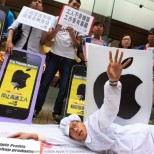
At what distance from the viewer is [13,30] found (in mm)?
2533

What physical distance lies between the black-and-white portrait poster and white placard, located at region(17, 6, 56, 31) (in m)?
0.62

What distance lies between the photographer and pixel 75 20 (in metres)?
2.62

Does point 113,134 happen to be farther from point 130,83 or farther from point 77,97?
point 77,97

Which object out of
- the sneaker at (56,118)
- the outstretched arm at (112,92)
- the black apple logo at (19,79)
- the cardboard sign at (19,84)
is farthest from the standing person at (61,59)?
the outstretched arm at (112,92)

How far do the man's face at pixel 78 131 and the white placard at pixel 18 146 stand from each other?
243mm

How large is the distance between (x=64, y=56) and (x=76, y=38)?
20 cm

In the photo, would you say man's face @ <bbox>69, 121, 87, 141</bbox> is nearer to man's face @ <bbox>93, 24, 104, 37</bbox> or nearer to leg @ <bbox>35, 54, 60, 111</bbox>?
leg @ <bbox>35, 54, 60, 111</bbox>

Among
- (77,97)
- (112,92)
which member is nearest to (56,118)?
(77,97)

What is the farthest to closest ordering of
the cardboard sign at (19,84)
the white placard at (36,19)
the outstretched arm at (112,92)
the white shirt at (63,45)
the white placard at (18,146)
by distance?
the white shirt at (63,45), the white placard at (36,19), the cardboard sign at (19,84), the outstretched arm at (112,92), the white placard at (18,146)

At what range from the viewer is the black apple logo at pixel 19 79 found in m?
2.44

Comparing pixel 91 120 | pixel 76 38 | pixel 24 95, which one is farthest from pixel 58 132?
pixel 76 38

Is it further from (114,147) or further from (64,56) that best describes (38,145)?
(64,56)

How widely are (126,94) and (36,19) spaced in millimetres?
1080

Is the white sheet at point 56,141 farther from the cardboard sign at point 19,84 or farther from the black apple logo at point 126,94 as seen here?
the black apple logo at point 126,94
